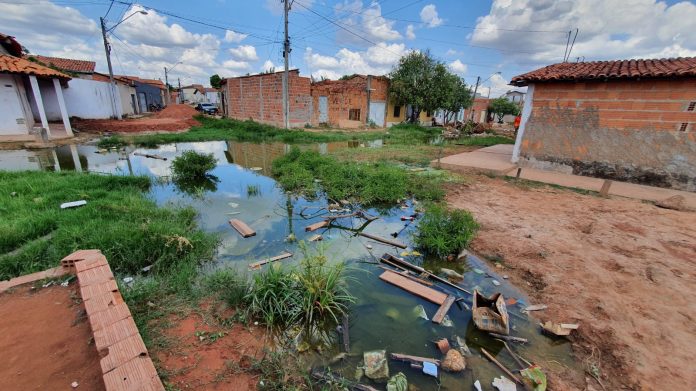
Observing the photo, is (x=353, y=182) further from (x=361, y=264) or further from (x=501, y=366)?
(x=501, y=366)

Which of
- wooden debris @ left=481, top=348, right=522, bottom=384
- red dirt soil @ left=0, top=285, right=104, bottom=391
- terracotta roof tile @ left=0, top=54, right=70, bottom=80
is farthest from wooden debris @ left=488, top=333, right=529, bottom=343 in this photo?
terracotta roof tile @ left=0, top=54, right=70, bottom=80

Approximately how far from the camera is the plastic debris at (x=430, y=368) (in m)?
2.58

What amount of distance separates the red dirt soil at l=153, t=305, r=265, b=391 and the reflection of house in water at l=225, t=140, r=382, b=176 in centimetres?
672

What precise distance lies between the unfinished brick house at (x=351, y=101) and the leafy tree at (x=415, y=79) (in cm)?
129

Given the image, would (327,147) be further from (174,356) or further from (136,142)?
(174,356)

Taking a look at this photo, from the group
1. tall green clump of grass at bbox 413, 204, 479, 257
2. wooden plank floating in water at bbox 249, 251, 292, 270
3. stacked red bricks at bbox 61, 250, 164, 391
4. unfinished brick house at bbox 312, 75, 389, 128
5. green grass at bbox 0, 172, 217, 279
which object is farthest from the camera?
unfinished brick house at bbox 312, 75, 389, 128

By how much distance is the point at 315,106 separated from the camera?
843 inches

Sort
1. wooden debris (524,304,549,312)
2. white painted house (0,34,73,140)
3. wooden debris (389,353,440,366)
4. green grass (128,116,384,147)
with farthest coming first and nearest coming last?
green grass (128,116,384,147) → white painted house (0,34,73,140) → wooden debris (524,304,549,312) → wooden debris (389,353,440,366)

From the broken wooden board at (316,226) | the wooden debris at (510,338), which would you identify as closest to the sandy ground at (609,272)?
the wooden debris at (510,338)

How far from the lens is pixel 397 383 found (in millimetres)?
2482

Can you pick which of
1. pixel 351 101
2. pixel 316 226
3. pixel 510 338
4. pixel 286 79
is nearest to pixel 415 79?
pixel 351 101

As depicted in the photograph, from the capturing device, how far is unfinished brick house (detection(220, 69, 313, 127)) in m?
20.0

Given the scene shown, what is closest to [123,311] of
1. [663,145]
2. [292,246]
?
[292,246]

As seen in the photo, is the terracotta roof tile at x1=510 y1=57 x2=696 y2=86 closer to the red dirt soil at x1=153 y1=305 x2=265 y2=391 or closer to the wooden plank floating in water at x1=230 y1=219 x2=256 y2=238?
the wooden plank floating in water at x1=230 y1=219 x2=256 y2=238
